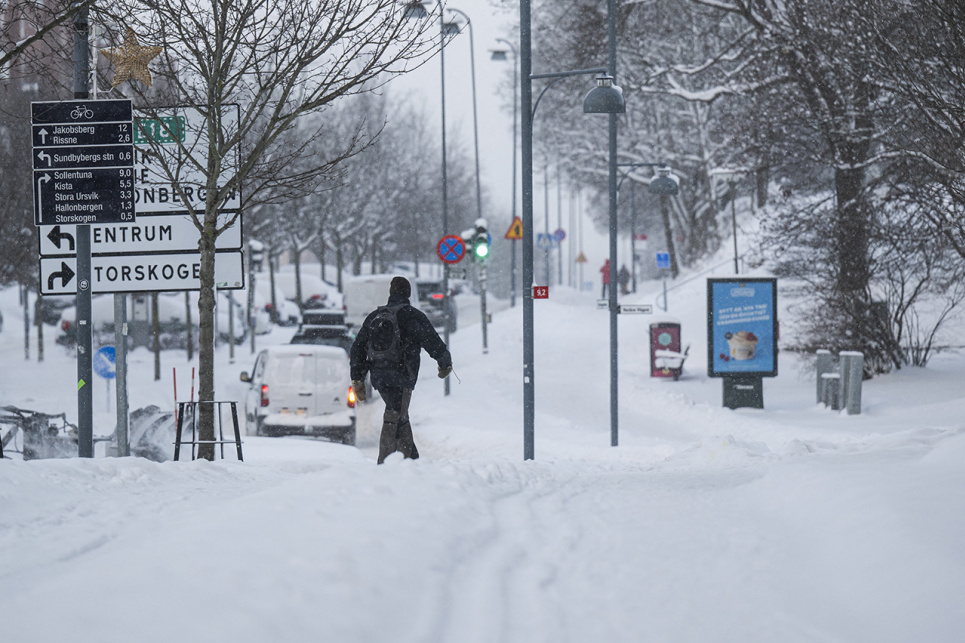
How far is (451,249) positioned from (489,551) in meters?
17.0

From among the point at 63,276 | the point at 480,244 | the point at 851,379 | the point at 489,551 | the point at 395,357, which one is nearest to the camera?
the point at 489,551

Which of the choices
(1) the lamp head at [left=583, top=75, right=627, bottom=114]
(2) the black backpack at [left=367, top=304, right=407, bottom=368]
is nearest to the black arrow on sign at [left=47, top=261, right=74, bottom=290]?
(2) the black backpack at [left=367, top=304, right=407, bottom=368]

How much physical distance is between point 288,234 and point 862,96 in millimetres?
32539

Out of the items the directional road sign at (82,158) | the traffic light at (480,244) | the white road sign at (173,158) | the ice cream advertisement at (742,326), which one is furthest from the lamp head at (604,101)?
the traffic light at (480,244)

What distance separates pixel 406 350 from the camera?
928cm

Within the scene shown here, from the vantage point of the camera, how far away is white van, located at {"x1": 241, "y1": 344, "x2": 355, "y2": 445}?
16609 millimetres

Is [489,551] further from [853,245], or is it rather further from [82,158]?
[853,245]

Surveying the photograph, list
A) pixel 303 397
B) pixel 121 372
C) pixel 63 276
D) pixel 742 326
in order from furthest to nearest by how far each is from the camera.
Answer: pixel 742 326, pixel 303 397, pixel 121 372, pixel 63 276

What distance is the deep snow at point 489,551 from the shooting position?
4164 mm

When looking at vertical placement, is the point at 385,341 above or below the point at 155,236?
below

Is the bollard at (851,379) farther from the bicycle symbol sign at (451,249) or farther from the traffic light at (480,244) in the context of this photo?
the bicycle symbol sign at (451,249)

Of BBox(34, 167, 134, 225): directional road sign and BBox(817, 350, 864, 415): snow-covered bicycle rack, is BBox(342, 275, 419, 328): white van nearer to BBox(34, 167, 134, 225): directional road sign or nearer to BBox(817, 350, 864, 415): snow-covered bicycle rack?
BBox(817, 350, 864, 415): snow-covered bicycle rack

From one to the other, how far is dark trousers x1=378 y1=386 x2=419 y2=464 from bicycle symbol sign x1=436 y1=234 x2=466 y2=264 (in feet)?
42.3

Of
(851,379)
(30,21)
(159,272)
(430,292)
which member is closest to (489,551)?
(30,21)
